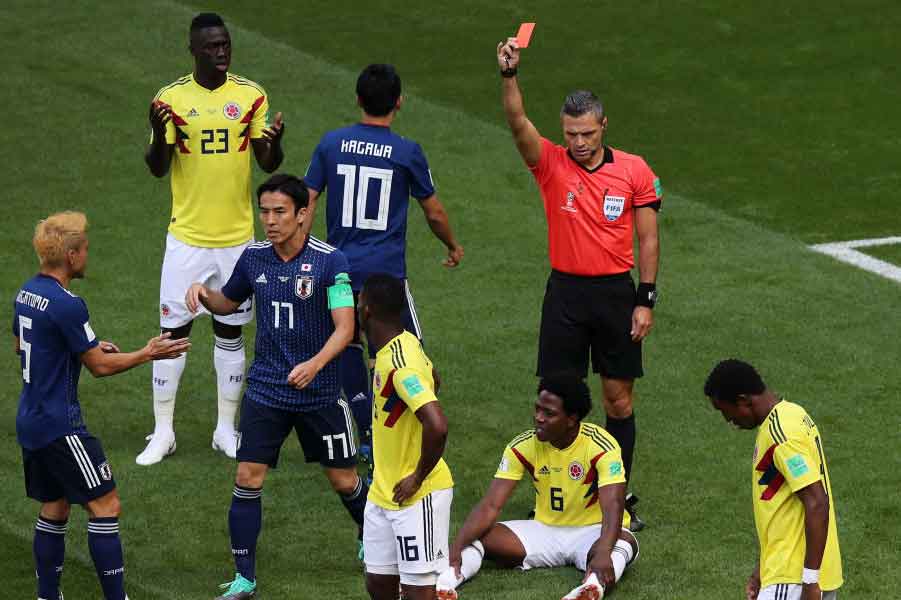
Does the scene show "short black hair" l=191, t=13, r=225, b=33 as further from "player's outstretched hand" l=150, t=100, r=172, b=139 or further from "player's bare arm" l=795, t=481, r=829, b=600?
"player's bare arm" l=795, t=481, r=829, b=600

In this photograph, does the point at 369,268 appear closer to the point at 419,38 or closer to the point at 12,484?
the point at 12,484

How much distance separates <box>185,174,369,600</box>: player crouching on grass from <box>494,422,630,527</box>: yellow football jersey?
1.03 metres

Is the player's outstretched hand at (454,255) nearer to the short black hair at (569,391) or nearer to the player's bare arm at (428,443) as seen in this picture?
the short black hair at (569,391)

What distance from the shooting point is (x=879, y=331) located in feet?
42.9

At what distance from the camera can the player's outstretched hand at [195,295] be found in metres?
8.84

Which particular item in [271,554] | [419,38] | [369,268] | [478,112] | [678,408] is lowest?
[271,554]

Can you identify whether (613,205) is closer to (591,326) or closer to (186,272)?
(591,326)

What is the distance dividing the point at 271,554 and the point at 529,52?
1307 centimetres

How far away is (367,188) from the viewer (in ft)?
32.9

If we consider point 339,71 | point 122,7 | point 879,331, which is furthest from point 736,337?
point 122,7

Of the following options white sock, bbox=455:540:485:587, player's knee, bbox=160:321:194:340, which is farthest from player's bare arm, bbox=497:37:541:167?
player's knee, bbox=160:321:194:340

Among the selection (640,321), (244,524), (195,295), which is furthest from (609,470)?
(195,295)

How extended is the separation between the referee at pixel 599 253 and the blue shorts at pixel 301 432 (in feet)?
5.03

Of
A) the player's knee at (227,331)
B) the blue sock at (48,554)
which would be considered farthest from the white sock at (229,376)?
the blue sock at (48,554)
